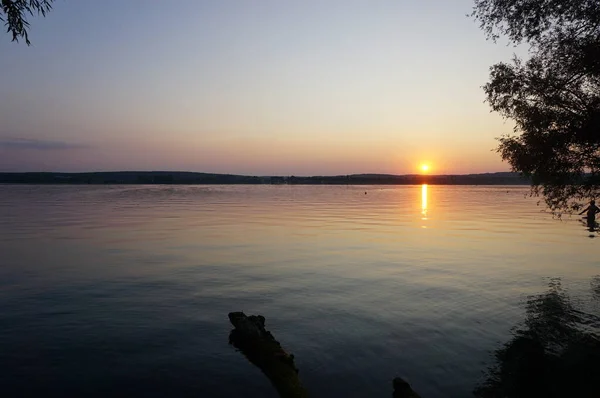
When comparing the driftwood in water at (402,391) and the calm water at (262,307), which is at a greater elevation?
the driftwood in water at (402,391)

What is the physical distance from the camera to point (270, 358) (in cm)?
1320

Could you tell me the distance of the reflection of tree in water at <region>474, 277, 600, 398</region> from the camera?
12.1 m

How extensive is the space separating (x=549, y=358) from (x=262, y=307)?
36.8 feet

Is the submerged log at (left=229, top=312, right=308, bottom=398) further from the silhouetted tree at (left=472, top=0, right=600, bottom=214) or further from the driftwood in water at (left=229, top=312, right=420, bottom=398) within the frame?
the silhouetted tree at (left=472, top=0, right=600, bottom=214)

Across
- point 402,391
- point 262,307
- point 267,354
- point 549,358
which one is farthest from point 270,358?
point 549,358

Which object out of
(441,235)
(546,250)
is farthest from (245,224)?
(546,250)

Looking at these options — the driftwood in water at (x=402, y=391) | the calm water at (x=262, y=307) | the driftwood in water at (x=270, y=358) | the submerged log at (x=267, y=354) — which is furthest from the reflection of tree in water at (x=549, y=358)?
the submerged log at (x=267, y=354)

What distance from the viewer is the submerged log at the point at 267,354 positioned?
1189 centimetres

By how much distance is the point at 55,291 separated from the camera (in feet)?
73.3

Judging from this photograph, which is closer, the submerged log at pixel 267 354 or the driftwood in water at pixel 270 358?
the driftwood in water at pixel 270 358

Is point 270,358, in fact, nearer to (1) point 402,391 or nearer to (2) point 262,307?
(1) point 402,391

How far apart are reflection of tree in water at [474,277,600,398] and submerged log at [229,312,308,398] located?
4964 mm

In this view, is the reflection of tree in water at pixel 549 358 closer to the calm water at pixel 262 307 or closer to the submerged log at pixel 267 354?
the calm water at pixel 262 307

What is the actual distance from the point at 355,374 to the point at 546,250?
30522 mm
